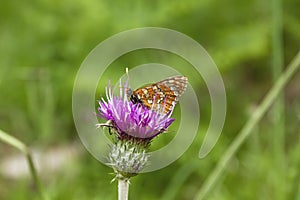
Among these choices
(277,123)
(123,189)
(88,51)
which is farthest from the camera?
(88,51)

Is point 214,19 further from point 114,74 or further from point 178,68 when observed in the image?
point 114,74

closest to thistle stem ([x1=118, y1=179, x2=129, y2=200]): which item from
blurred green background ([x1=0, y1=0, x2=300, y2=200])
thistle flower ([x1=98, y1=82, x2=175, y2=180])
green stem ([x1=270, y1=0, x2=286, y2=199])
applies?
thistle flower ([x1=98, y1=82, x2=175, y2=180])

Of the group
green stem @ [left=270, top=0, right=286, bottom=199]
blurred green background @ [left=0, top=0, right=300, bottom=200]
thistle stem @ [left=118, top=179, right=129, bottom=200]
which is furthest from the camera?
blurred green background @ [left=0, top=0, right=300, bottom=200]

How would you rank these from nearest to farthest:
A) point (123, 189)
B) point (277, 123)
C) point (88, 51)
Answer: point (123, 189) < point (277, 123) < point (88, 51)

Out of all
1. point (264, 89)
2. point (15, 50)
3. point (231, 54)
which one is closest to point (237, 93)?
point (231, 54)

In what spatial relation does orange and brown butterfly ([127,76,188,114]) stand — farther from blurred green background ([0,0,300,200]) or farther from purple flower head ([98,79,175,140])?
blurred green background ([0,0,300,200])

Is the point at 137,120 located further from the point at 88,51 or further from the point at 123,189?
the point at 88,51

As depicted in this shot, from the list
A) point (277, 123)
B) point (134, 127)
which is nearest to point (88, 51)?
point (277, 123)
